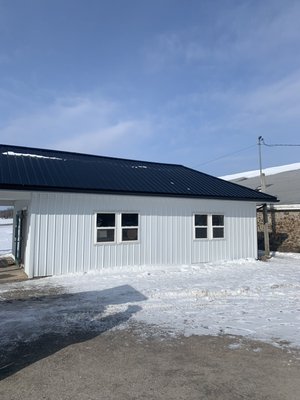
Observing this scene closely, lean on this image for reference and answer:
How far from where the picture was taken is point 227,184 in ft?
60.5

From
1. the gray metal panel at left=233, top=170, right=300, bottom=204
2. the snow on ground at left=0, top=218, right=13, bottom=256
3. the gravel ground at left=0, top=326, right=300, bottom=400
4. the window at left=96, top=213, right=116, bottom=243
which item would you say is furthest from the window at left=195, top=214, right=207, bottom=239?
the snow on ground at left=0, top=218, right=13, bottom=256

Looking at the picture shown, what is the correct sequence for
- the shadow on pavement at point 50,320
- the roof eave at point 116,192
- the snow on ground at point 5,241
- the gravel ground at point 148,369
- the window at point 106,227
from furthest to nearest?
the snow on ground at point 5,241 < the window at point 106,227 < the roof eave at point 116,192 < the shadow on pavement at point 50,320 < the gravel ground at point 148,369

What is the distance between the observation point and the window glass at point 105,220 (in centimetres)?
1374

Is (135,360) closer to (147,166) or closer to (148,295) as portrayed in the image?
(148,295)

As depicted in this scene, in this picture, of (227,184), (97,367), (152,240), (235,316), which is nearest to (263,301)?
(235,316)

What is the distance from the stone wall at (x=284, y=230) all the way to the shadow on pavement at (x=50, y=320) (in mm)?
13379

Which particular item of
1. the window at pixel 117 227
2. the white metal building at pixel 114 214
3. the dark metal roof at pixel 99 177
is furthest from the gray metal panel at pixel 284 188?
the window at pixel 117 227

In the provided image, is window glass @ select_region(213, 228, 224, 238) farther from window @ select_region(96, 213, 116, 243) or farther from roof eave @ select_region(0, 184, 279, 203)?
window @ select_region(96, 213, 116, 243)

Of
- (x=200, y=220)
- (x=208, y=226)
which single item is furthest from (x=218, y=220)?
(x=200, y=220)

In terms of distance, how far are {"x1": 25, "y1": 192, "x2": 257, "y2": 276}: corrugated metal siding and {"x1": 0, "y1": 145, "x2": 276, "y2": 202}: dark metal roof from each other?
38 centimetres

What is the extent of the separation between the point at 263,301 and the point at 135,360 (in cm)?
465

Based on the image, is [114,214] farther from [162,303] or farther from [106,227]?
[162,303]

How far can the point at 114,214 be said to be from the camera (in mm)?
14094

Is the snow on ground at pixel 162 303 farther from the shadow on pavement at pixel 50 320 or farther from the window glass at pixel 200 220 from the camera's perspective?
the window glass at pixel 200 220
